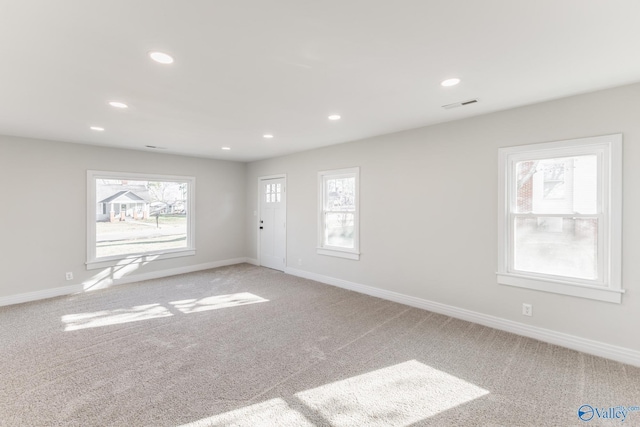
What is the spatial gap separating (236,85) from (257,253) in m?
4.69

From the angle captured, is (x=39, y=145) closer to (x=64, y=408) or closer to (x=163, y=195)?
(x=163, y=195)

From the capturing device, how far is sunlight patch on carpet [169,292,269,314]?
400 cm

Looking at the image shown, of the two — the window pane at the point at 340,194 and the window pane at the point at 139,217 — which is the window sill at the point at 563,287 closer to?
the window pane at the point at 340,194

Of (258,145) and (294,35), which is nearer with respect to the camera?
(294,35)

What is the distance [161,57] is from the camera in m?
2.06

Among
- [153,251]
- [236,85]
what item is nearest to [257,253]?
[153,251]

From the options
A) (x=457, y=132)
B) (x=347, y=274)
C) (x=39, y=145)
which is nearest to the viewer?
(x=457, y=132)

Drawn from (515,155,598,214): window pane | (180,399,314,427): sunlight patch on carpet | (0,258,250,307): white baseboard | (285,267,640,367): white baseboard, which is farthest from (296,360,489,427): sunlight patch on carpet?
(0,258,250,307): white baseboard

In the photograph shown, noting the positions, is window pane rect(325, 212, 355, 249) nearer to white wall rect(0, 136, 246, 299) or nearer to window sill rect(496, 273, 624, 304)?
window sill rect(496, 273, 624, 304)

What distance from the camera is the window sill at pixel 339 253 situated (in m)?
4.78

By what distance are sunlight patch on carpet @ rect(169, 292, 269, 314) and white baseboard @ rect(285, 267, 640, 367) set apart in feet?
5.31

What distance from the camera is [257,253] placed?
22.1ft

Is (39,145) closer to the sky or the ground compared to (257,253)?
closer to the sky

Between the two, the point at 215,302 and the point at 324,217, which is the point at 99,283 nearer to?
the point at 215,302
